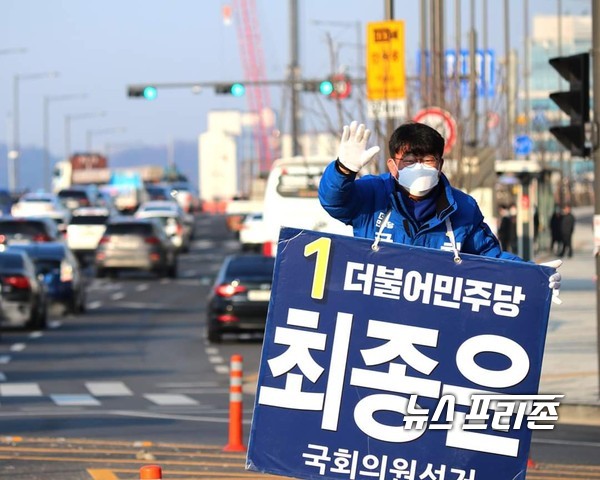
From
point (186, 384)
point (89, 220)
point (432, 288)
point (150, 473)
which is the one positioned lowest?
point (89, 220)

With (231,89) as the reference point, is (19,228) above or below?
below

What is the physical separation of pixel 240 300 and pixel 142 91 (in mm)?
26002

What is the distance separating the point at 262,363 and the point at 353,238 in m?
0.59

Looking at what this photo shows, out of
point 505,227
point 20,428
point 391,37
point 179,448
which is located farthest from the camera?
point 505,227

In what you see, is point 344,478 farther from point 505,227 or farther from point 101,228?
point 101,228

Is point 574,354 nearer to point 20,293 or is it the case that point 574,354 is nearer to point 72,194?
point 20,293

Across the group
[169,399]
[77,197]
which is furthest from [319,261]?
[77,197]

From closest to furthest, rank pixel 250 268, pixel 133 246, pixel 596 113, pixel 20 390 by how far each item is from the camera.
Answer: pixel 596 113
pixel 20 390
pixel 250 268
pixel 133 246

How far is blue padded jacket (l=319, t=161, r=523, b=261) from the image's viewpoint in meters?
6.91

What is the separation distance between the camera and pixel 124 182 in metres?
112

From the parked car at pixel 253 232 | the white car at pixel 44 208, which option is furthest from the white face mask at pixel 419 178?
the white car at pixel 44 208

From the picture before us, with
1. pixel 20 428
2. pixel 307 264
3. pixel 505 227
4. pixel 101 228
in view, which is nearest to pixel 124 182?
pixel 101 228

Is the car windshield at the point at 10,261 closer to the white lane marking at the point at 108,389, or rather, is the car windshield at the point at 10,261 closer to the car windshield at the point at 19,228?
the white lane marking at the point at 108,389

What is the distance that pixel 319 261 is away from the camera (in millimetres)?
6863
